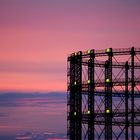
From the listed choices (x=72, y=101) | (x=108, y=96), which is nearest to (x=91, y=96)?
(x=108, y=96)

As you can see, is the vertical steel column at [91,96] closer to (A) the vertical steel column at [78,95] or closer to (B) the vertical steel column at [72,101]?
(A) the vertical steel column at [78,95]

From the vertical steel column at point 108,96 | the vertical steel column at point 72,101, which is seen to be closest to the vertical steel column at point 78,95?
the vertical steel column at point 72,101

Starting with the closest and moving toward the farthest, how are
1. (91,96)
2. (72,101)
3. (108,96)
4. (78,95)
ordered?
(91,96)
(108,96)
(78,95)
(72,101)

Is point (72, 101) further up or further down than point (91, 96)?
further down

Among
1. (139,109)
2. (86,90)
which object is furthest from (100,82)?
(139,109)

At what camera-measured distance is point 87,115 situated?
53062mm

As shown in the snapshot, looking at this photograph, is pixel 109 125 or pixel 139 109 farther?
pixel 139 109

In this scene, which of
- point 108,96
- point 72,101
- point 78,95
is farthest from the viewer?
point 72,101

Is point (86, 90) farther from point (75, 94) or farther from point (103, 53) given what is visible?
point (103, 53)

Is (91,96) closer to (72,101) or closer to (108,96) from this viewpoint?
(108,96)

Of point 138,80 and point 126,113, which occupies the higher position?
point 138,80

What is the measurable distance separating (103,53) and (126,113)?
22.0 ft

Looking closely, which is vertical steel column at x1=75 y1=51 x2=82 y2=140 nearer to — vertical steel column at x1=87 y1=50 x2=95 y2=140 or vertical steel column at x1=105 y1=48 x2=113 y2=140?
vertical steel column at x1=87 y1=50 x2=95 y2=140

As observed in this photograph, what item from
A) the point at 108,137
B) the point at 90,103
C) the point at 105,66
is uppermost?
the point at 105,66
